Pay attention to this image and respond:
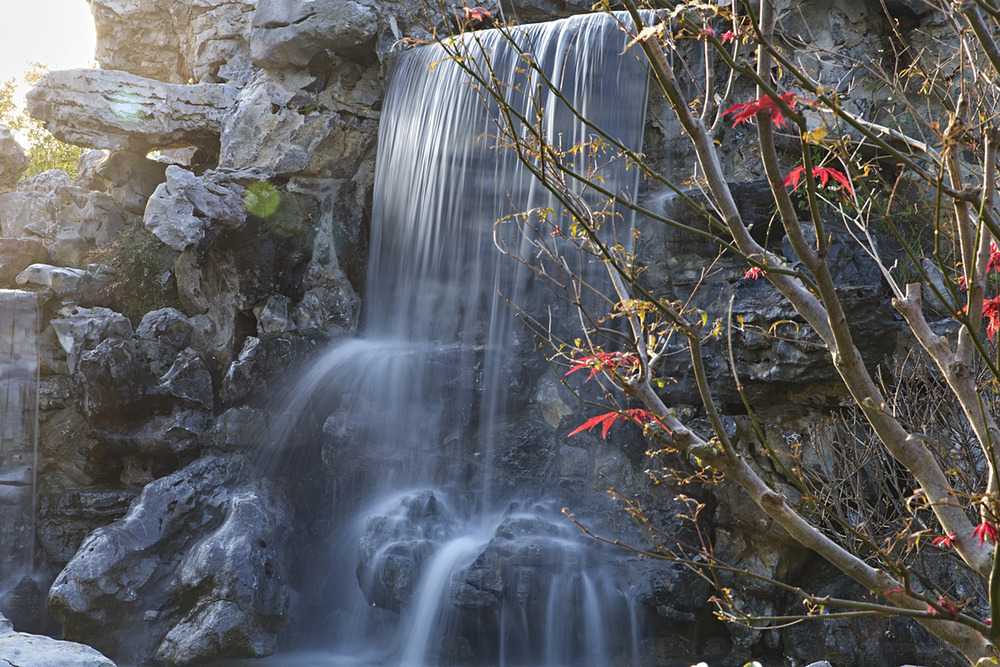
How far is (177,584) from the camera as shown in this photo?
6.38 meters

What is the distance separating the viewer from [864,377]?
5.37ft

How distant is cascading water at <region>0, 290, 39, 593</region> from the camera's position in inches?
299

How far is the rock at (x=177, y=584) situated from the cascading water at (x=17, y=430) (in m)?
1.73

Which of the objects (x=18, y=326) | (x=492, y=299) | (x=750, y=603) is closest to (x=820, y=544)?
(x=750, y=603)

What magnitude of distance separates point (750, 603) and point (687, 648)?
637 millimetres

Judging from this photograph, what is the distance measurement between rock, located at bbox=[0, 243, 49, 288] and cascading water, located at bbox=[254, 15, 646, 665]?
5.26 meters

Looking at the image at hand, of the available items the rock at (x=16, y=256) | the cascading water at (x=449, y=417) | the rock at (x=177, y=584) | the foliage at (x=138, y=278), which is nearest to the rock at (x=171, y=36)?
the foliage at (x=138, y=278)

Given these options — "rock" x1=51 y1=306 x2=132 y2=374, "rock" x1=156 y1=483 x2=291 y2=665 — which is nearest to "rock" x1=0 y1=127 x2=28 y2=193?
"rock" x1=51 y1=306 x2=132 y2=374

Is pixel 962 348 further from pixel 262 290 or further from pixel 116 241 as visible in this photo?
pixel 116 241

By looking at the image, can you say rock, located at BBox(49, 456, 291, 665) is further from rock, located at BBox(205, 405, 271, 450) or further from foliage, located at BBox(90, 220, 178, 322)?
foliage, located at BBox(90, 220, 178, 322)

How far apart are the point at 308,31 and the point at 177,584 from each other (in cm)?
658

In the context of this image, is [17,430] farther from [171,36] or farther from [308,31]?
[171,36]

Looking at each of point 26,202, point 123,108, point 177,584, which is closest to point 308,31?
point 123,108

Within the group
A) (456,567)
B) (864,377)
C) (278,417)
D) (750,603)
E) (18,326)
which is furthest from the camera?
(18,326)
